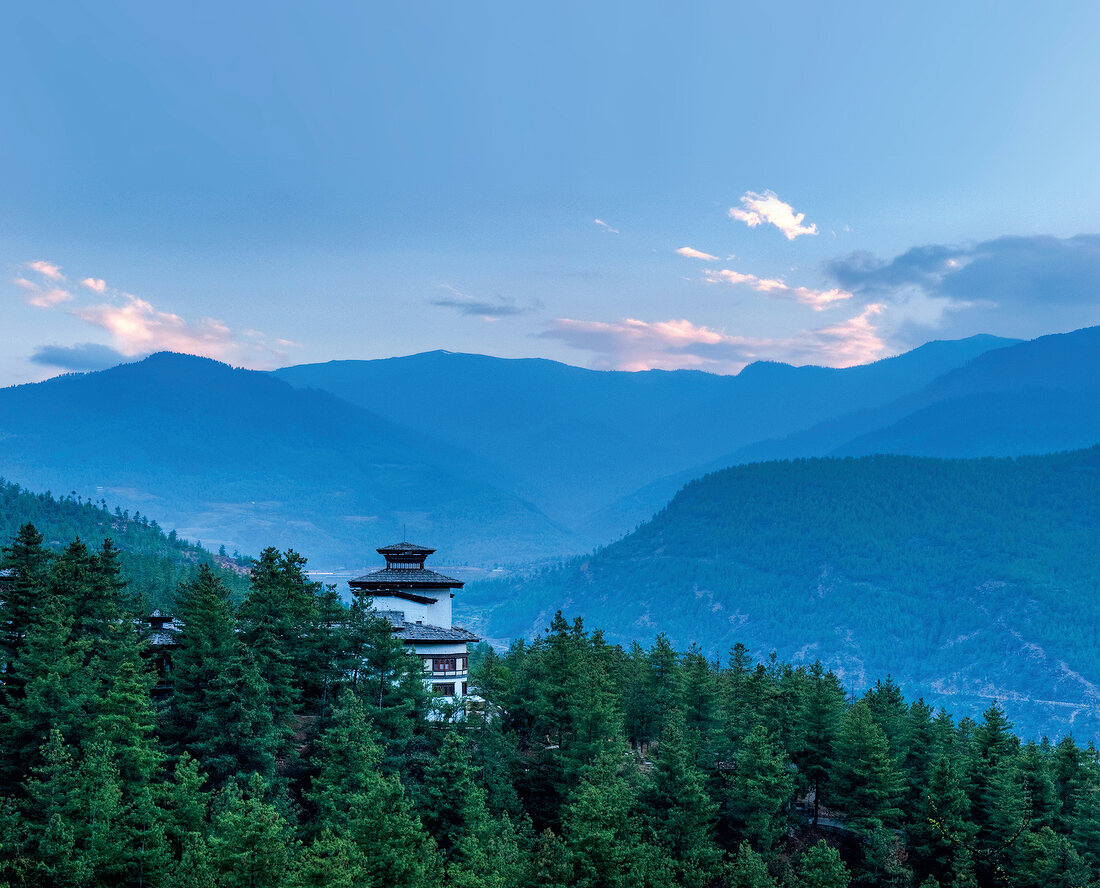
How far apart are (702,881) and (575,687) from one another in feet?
52.1

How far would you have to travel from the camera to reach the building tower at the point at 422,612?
3056 inches

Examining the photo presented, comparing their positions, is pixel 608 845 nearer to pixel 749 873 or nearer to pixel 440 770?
pixel 749 873

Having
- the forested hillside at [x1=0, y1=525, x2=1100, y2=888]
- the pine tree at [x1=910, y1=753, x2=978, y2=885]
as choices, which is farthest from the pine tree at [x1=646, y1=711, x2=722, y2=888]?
the pine tree at [x1=910, y1=753, x2=978, y2=885]

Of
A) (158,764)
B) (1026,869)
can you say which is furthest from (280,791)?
(1026,869)

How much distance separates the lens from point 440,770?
62.1 m

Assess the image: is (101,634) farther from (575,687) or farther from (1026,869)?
(1026,869)

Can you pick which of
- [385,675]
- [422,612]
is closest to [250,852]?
[385,675]

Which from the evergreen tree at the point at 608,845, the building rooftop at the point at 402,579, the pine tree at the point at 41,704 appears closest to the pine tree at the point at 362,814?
the evergreen tree at the point at 608,845

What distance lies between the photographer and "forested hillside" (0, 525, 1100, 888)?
52031 mm

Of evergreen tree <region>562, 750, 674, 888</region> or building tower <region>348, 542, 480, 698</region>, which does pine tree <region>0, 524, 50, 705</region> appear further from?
evergreen tree <region>562, 750, 674, 888</region>

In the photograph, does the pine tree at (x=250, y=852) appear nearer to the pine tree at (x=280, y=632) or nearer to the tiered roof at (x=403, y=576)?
the pine tree at (x=280, y=632)

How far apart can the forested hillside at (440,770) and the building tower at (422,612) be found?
3358 mm

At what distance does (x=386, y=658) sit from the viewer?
69.4 m

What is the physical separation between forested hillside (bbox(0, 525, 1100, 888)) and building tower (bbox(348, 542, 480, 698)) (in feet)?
11.0
